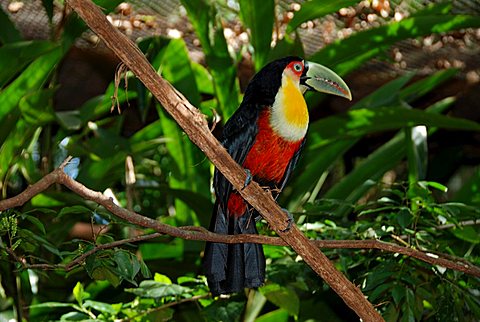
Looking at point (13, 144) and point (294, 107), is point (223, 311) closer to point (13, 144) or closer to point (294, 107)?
point (294, 107)

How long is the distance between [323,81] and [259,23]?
486 mm

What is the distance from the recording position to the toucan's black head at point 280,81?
157 cm

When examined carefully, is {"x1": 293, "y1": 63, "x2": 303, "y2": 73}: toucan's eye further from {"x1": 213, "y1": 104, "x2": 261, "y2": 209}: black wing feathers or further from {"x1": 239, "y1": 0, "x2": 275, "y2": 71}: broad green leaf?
{"x1": 239, "y1": 0, "x2": 275, "y2": 71}: broad green leaf

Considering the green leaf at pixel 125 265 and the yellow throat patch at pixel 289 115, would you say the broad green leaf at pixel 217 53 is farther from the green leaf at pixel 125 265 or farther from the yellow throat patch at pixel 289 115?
the green leaf at pixel 125 265

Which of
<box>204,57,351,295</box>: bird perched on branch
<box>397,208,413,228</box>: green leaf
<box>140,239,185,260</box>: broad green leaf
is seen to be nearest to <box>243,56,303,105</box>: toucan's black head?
<box>204,57,351,295</box>: bird perched on branch

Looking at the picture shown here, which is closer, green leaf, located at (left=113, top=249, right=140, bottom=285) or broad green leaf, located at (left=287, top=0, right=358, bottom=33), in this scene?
green leaf, located at (left=113, top=249, right=140, bottom=285)

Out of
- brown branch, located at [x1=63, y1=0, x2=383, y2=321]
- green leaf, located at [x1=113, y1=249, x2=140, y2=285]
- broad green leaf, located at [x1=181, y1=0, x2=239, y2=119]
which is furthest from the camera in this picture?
broad green leaf, located at [x1=181, y1=0, x2=239, y2=119]

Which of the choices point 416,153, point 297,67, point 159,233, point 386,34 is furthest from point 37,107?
point 416,153

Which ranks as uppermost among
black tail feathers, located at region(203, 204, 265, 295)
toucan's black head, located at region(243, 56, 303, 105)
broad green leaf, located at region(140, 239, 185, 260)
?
toucan's black head, located at region(243, 56, 303, 105)

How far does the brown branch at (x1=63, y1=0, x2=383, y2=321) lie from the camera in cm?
109

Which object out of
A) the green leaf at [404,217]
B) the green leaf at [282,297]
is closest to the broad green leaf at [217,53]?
the green leaf at [282,297]

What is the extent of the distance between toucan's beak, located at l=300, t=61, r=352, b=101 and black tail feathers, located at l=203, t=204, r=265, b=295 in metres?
0.33

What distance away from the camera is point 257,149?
155 centimetres

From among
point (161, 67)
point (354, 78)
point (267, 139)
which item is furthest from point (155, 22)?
point (267, 139)
